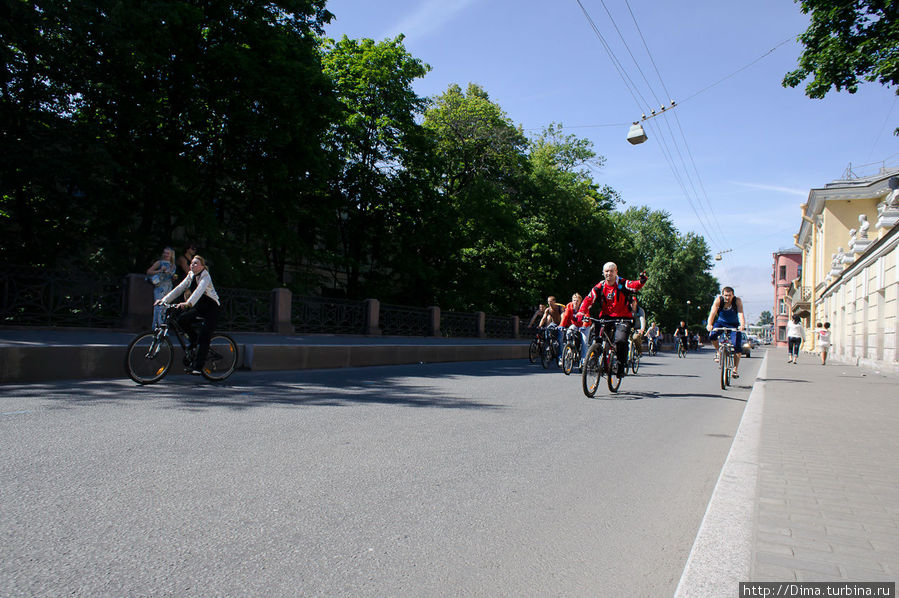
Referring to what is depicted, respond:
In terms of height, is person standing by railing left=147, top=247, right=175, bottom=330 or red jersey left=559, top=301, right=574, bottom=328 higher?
person standing by railing left=147, top=247, right=175, bottom=330

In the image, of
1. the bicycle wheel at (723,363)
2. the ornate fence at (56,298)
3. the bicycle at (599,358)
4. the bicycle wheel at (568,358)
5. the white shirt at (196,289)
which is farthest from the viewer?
the bicycle wheel at (568,358)

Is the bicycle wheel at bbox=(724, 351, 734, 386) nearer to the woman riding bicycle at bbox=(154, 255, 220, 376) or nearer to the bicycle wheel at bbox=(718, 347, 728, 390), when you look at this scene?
the bicycle wheel at bbox=(718, 347, 728, 390)

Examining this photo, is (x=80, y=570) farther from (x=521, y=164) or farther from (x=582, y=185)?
(x=582, y=185)

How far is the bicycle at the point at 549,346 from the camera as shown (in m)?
16.5

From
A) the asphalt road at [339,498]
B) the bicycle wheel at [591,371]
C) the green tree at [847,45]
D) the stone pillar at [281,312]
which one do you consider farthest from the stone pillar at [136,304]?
the green tree at [847,45]

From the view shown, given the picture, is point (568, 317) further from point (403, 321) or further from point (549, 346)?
point (403, 321)

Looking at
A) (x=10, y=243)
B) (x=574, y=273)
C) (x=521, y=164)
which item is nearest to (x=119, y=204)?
(x=10, y=243)

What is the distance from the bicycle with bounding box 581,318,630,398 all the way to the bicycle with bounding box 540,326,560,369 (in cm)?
661

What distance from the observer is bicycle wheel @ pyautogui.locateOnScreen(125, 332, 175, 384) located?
29.3 ft

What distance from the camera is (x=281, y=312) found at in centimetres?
1795

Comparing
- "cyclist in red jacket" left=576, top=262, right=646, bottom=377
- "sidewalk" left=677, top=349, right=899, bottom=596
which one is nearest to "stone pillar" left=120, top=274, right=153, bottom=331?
"cyclist in red jacket" left=576, top=262, right=646, bottom=377

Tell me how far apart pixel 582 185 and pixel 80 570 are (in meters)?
45.8

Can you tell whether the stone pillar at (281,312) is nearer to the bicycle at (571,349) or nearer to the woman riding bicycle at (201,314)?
the bicycle at (571,349)

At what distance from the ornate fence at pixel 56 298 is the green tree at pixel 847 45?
53.6 ft
